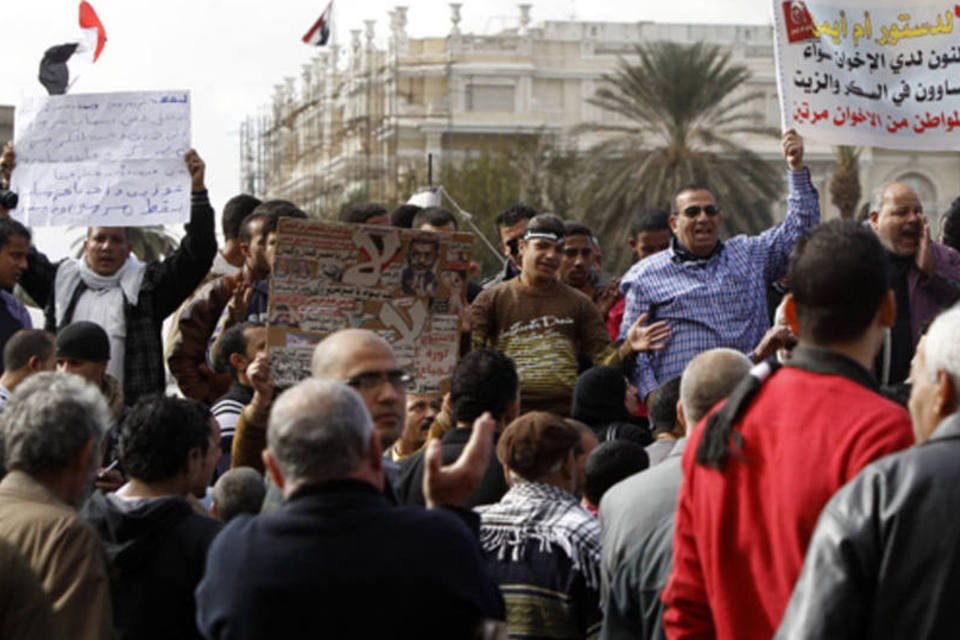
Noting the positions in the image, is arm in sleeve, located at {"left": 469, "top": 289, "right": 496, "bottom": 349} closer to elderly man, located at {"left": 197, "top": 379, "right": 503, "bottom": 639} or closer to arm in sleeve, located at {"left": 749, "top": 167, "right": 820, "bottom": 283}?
arm in sleeve, located at {"left": 749, "top": 167, "right": 820, "bottom": 283}

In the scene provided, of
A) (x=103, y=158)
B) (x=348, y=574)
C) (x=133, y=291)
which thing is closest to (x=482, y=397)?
(x=348, y=574)

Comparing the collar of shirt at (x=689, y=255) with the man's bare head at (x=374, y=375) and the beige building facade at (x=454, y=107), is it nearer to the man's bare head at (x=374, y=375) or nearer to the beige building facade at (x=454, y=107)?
the man's bare head at (x=374, y=375)

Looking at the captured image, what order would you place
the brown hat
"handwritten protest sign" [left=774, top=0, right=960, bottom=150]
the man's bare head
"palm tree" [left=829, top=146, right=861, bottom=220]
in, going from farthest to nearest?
"palm tree" [left=829, top=146, right=861, bottom=220], "handwritten protest sign" [left=774, top=0, right=960, bottom=150], the brown hat, the man's bare head

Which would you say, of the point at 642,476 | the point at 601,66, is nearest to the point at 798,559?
the point at 642,476

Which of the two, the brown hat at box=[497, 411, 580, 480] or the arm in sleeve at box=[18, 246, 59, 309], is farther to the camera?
the arm in sleeve at box=[18, 246, 59, 309]

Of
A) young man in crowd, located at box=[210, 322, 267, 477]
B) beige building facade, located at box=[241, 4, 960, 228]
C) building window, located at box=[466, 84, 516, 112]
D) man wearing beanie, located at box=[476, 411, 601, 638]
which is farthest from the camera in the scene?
building window, located at box=[466, 84, 516, 112]

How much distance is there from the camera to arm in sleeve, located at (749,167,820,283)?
9.40m

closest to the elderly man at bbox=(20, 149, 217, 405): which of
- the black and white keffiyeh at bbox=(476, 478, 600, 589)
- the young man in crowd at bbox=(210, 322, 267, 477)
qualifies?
the young man in crowd at bbox=(210, 322, 267, 477)

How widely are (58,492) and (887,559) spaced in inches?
95.3

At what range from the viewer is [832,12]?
9664 mm

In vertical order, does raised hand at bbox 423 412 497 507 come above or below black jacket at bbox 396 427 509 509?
above

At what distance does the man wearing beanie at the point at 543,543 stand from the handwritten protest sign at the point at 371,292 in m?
1.68

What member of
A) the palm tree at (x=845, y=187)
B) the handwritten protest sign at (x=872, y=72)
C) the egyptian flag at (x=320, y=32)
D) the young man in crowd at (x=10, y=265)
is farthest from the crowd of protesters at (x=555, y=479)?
the palm tree at (x=845, y=187)

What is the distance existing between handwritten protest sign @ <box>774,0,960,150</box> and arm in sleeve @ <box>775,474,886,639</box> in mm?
5324
